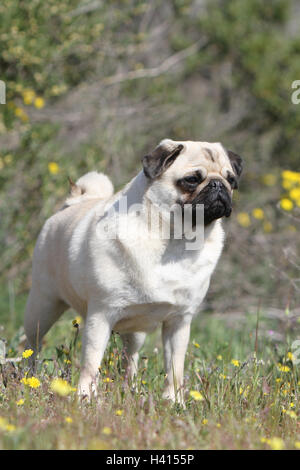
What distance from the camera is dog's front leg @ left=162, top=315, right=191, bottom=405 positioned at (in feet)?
10.2

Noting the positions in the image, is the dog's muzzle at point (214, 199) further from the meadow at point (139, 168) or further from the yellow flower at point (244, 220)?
the yellow flower at point (244, 220)

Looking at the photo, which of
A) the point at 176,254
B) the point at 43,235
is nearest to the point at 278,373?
the point at 176,254

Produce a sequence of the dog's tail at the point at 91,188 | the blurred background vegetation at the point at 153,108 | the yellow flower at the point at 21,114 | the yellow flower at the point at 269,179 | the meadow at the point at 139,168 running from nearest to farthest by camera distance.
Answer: the meadow at the point at 139,168, the dog's tail at the point at 91,188, the yellow flower at the point at 21,114, the blurred background vegetation at the point at 153,108, the yellow flower at the point at 269,179

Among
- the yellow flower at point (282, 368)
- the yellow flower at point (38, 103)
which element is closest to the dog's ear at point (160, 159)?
the yellow flower at point (282, 368)

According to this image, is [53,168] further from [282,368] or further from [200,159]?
[282,368]

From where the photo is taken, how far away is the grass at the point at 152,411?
84.1 inches

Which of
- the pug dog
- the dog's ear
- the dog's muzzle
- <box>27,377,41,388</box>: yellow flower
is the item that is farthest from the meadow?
the dog's ear

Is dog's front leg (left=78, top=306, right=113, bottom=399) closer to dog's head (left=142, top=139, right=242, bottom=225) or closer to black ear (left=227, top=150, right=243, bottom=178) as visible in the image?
dog's head (left=142, top=139, right=242, bottom=225)

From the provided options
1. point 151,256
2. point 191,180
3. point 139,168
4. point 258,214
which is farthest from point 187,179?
point 139,168

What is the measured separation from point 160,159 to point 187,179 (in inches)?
6.4

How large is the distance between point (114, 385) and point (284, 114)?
17.3 ft

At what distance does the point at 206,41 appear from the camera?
7.55m

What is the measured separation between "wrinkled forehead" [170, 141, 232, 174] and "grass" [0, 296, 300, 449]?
3.16 ft

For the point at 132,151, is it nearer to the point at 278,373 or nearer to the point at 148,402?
the point at 278,373
